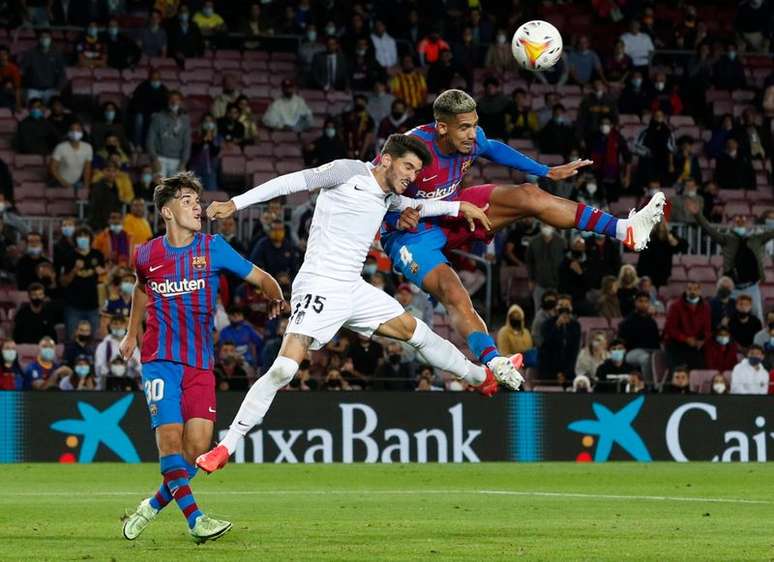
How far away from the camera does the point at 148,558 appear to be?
964 cm

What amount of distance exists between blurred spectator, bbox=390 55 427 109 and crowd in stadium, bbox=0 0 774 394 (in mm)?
42

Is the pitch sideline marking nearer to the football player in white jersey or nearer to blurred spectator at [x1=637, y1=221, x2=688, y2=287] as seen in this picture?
the football player in white jersey

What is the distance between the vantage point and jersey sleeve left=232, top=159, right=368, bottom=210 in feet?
37.9

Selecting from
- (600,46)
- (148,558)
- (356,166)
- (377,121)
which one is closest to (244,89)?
(377,121)

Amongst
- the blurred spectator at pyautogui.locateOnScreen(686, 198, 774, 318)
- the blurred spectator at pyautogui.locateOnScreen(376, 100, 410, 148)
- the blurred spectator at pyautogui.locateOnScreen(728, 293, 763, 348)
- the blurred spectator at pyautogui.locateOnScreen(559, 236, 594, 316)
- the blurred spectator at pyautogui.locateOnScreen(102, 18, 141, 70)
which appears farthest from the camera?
the blurred spectator at pyautogui.locateOnScreen(102, 18, 141, 70)

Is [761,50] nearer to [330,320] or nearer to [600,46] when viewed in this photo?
[600,46]

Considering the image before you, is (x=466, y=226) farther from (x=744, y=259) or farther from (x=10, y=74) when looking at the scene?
(x=10, y=74)

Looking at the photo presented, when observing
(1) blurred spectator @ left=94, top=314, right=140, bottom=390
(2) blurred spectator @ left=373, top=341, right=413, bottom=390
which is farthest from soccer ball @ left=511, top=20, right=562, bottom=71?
(1) blurred spectator @ left=94, top=314, right=140, bottom=390

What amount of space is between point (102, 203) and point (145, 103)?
262cm

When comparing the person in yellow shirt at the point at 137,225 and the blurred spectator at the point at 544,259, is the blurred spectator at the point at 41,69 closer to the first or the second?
the person in yellow shirt at the point at 137,225

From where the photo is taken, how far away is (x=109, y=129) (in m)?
25.4

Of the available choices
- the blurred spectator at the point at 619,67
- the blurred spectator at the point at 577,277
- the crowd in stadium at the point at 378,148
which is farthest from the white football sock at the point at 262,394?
the blurred spectator at the point at 619,67

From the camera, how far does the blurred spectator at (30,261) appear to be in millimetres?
22641

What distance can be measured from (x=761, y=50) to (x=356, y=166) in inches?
858
